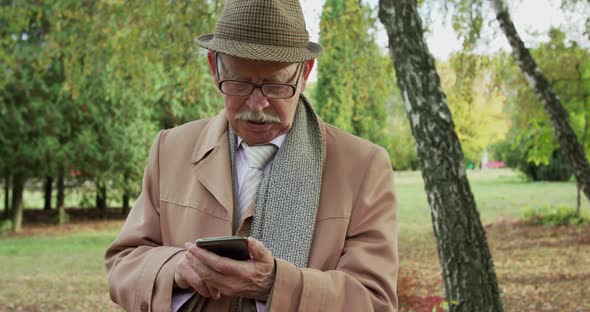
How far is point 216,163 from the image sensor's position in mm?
2279

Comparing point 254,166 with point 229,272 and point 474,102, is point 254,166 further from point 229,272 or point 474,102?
point 474,102

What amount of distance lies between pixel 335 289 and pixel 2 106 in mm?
16076

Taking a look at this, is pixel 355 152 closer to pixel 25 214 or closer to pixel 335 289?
pixel 335 289

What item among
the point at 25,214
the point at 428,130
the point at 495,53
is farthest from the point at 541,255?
the point at 25,214

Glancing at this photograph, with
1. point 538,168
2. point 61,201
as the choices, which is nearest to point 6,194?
point 61,201

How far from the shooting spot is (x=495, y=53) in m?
8.00

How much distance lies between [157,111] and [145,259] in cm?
1875

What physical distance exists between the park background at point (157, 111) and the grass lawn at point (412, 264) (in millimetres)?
56

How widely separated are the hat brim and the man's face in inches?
1.8

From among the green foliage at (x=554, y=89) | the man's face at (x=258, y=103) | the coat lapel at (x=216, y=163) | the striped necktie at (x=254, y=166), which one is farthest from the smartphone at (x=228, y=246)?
the green foliage at (x=554, y=89)

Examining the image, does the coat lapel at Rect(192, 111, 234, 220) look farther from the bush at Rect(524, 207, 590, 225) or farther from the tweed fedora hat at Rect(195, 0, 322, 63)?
the bush at Rect(524, 207, 590, 225)

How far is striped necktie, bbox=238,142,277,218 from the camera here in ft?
7.52

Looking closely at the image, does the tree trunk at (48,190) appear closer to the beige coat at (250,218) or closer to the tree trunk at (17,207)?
the tree trunk at (17,207)

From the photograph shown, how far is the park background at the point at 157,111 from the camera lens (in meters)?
8.01
